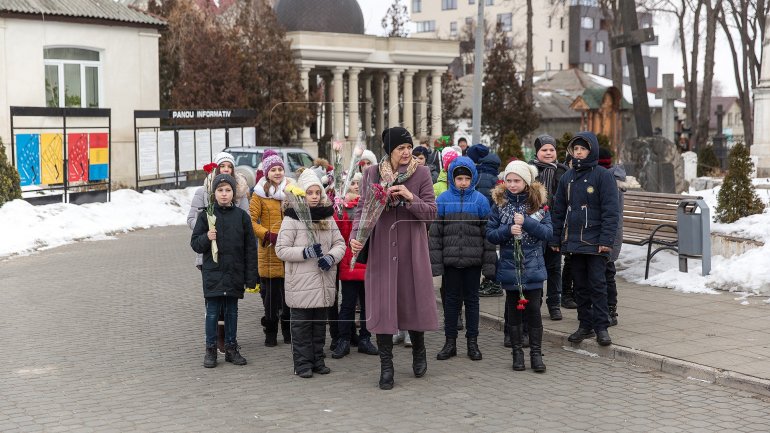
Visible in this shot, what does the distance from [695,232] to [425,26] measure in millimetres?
101893

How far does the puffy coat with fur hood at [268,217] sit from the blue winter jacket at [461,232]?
1.54 meters

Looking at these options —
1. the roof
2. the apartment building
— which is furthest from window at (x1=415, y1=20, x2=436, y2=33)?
the roof

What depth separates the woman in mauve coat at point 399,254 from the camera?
26.6 ft

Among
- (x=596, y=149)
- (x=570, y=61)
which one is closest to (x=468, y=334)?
(x=596, y=149)

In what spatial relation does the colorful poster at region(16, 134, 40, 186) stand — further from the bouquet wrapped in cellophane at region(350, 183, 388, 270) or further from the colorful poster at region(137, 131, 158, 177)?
the bouquet wrapped in cellophane at region(350, 183, 388, 270)

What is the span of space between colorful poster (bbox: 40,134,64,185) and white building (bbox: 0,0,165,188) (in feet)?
9.73

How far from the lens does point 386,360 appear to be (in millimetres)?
8039

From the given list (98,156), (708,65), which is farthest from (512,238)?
(708,65)

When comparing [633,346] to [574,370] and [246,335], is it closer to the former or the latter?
[574,370]

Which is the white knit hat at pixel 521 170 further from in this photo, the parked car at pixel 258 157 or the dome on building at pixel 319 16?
the dome on building at pixel 319 16

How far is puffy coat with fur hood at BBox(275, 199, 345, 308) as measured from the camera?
846 cm

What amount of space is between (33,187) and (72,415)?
18.2m

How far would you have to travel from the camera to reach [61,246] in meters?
18.9

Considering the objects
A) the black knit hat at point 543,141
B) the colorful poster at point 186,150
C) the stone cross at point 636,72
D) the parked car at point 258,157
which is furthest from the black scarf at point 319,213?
the colorful poster at point 186,150
